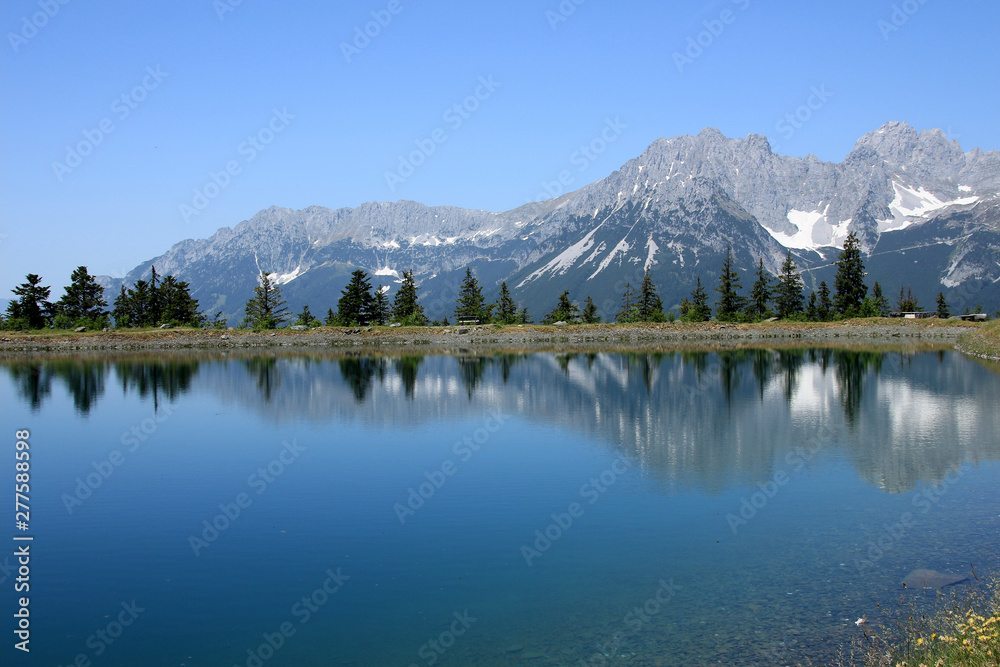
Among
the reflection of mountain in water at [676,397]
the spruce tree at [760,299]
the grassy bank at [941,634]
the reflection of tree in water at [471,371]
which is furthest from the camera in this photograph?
the spruce tree at [760,299]

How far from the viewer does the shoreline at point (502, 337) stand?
370 ft

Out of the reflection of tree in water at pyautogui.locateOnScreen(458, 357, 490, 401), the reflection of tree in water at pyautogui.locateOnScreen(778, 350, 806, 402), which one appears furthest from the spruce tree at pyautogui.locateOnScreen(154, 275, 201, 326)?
the reflection of tree in water at pyautogui.locateOnScreen(778, 350, 806, 402)

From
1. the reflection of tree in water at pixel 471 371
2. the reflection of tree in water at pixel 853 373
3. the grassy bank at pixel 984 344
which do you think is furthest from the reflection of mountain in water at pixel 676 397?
the grassy bank at pixel 984 344

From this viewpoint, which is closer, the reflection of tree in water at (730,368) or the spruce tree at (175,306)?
the reflection of tree in water at (730,368)

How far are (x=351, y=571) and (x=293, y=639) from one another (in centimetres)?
331

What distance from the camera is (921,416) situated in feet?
120

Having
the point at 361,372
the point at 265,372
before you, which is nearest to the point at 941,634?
the point at 361,372

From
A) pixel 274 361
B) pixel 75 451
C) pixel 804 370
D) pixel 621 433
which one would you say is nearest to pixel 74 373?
pixel 274 361

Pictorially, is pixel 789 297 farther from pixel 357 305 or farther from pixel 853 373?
pixel 357 305

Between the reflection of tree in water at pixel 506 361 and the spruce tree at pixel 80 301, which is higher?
the spruce tree at pixel 80 301

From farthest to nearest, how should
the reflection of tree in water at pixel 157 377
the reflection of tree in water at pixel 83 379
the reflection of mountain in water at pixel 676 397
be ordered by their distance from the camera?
the reflection of tree in water at pixel 157 377 → the reflection of tree in water at pixel 83 379 → the reflection of mountain in water at pixel 676 397

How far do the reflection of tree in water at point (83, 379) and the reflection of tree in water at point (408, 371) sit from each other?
840 inches

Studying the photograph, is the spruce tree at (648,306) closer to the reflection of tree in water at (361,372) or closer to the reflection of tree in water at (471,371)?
the reflection of tree in water at (471,371)

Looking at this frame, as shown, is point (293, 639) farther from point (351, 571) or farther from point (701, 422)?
point (701, 422)
